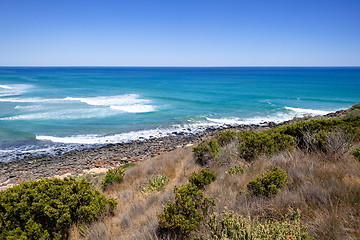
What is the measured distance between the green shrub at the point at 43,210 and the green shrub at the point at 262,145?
A: 5159 mm

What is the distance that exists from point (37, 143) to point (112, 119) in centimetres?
907

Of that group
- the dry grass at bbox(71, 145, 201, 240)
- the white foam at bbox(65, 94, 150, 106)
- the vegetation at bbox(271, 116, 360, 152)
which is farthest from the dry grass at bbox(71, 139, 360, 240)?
the white foam at bbox(65, 94, 150, 106)

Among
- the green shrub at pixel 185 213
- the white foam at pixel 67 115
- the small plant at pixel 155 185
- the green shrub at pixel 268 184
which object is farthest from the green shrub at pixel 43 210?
the white foam at pixel 67 115

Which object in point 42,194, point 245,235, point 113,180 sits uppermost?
point 245,235

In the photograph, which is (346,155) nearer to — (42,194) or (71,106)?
(42,194)

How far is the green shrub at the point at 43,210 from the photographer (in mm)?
4043

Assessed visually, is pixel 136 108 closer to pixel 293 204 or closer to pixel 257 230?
pixel 293 204

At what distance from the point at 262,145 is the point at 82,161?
13.8 meters

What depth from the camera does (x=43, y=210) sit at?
14.1 ft

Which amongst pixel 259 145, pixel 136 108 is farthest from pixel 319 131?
pixel 136 108

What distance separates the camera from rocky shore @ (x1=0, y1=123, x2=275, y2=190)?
14234 mm

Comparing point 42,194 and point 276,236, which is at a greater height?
point 276,236

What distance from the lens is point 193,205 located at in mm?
3779

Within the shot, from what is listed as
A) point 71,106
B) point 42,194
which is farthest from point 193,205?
point 71,106
